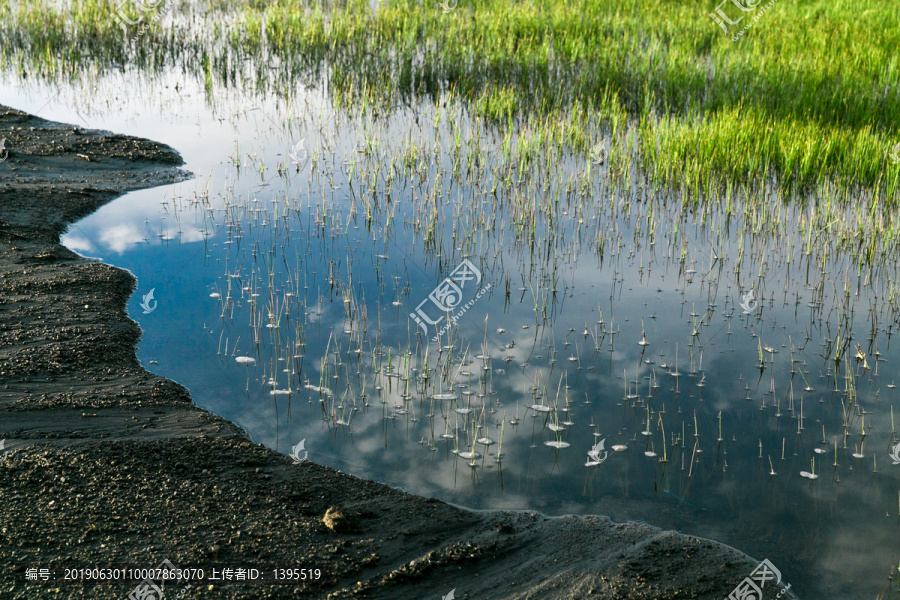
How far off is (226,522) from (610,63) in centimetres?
874

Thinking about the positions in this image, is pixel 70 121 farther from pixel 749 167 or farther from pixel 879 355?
pixel 879 355

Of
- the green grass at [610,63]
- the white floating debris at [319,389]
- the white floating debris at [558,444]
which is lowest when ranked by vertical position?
the white floating debris at [319,389]

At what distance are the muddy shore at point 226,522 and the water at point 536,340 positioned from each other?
0.21 metres

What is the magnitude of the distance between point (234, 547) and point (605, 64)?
886 centimetres

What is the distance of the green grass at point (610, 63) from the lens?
7.24m

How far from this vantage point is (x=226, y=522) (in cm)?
297

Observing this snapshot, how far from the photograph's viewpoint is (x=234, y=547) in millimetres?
2832

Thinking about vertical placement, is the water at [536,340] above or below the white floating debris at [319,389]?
above

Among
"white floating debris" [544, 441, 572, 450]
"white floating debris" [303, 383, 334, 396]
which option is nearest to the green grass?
"white floating debris" [544, 441, 572, 450]

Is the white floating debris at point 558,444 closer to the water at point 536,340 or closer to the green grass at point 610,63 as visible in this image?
the water at point 536,340

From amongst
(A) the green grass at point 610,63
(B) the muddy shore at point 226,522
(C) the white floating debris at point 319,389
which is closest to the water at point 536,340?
(C) the white floating debris at point 319,389

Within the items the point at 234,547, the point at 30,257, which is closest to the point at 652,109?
the point at 30,257

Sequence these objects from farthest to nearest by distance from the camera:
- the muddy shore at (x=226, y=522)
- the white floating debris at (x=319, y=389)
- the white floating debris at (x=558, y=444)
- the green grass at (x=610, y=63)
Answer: the green grass at (x=610, y=63)
the white floating debris at (x=319, y=389)
the white floating debris at (x=558, y=444)
the muddy shore at (x=226, y=522)

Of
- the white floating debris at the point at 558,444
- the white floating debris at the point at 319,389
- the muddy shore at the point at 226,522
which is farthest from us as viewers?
the white floating debris at the point at 319,389
